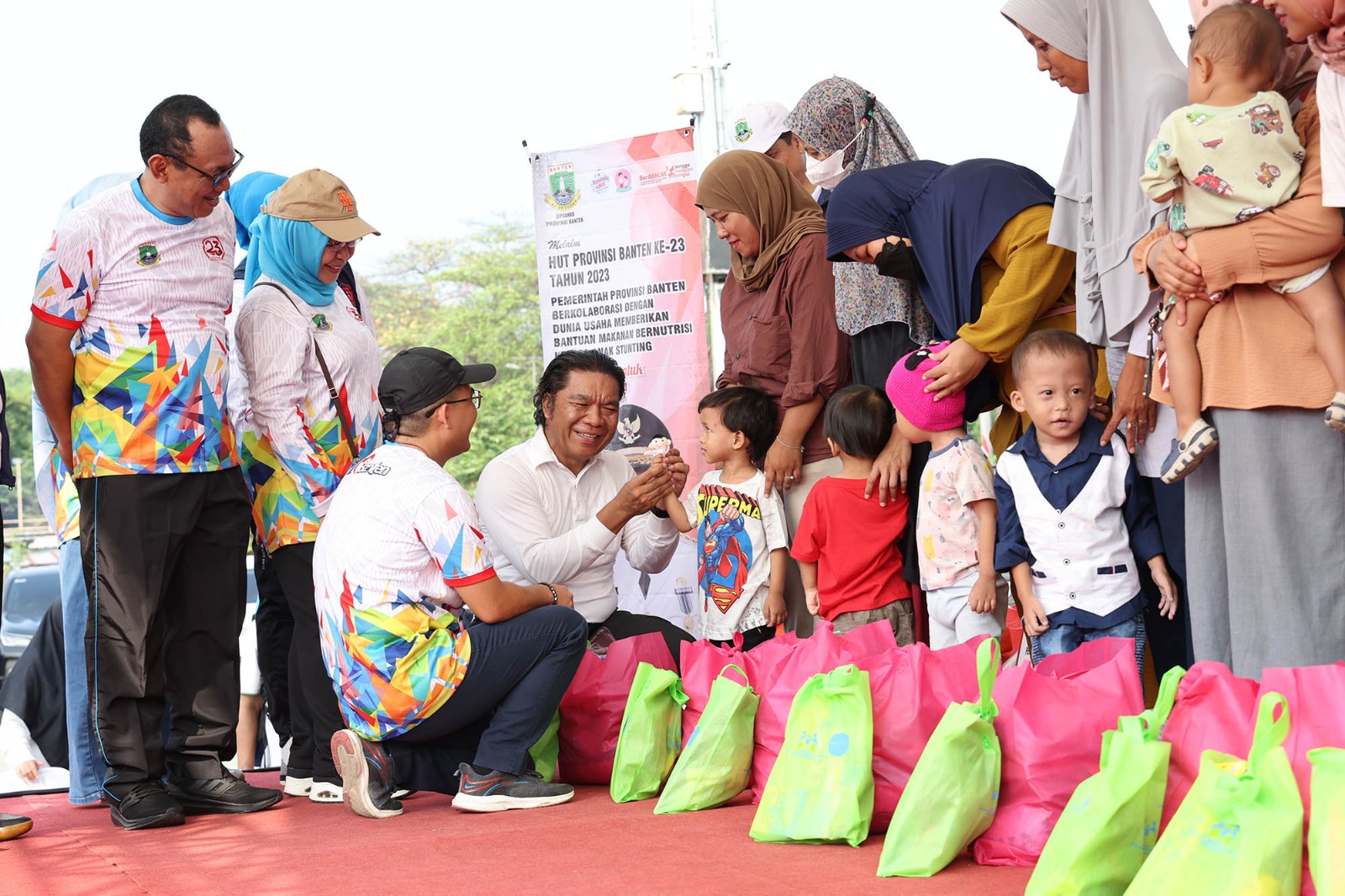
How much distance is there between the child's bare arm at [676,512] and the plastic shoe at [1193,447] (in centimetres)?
179

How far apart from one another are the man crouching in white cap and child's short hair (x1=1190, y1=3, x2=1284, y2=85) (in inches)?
77.1

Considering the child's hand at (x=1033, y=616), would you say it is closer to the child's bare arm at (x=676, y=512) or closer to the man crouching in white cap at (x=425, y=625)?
the man crouching in white cap at (x=425, y=625)

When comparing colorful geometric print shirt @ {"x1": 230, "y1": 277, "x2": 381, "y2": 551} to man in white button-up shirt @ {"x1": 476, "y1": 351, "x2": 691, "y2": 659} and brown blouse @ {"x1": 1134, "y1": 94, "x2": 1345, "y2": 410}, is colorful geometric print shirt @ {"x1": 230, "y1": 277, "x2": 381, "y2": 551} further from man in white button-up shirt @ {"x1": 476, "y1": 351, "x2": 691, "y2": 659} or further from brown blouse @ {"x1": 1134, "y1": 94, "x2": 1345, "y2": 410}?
brown blouse @ {"x1": 1134, "y1": 94, "x2": 1345, "y2": 410}

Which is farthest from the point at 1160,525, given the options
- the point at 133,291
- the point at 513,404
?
the point at 513,404

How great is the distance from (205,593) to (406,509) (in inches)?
27.4

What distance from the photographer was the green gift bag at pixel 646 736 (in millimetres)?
3250

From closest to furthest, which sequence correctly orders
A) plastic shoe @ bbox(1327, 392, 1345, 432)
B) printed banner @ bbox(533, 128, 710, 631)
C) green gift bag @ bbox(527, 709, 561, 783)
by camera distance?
plastic shoe @ bbox(1327, 392, 1345, 432) < green gift bag @ bbox(527, 709, 561, 783) < printed banner @ bbox(533, 128, 710, 631)

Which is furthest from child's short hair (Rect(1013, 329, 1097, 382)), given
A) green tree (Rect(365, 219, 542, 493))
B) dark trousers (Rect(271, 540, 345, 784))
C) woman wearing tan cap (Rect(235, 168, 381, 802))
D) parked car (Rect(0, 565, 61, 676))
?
green tree (Rect(365, 219, 542, 493))

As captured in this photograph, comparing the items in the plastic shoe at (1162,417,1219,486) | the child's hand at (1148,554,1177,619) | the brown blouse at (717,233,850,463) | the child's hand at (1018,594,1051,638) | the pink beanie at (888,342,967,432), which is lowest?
the child's hand at (1018,594,1051,638)

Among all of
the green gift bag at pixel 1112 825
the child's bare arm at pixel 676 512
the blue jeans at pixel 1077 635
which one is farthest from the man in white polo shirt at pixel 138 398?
the green gift bag at pixel 1112 825

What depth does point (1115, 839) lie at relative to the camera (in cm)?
199

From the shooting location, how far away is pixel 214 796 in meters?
3.44

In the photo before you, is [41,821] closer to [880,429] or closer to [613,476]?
[613,476]

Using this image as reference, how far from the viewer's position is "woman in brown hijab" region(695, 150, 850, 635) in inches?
156
